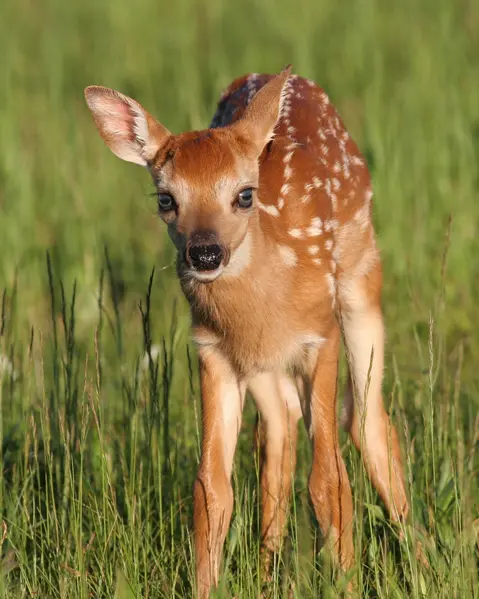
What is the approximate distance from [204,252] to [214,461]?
748 mm

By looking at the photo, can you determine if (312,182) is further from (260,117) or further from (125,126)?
(125,126)

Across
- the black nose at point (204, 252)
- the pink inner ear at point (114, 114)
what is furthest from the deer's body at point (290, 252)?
the pink inner ear at point (114, 114)

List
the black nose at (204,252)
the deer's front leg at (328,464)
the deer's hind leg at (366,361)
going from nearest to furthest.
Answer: the black nose at (204,252) < the deer's front leg at (328,464) < the deer's hind leg at (366,361)

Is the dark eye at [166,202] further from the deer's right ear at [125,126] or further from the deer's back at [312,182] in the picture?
the deer's back at [312,182]

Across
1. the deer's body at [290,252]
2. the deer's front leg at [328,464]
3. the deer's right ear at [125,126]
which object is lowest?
the deer's front leg at [328,464]

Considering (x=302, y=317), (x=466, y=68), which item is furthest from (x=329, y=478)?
(x=466, y=68)

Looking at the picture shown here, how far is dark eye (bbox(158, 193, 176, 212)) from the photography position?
4039 millimetres

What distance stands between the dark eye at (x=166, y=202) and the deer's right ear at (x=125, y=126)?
0.29m

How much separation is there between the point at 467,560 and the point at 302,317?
3.54 feet

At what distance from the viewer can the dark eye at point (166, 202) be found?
4039mm

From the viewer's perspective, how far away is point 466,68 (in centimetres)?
810

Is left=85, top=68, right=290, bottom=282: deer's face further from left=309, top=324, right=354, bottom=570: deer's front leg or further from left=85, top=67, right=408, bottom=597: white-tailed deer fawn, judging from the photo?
left=309, top=324, right=354, bottom=570: deer's front leg

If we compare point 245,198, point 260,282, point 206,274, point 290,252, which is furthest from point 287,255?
point 206,274

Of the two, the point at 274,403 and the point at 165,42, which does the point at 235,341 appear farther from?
the point at 165,42
